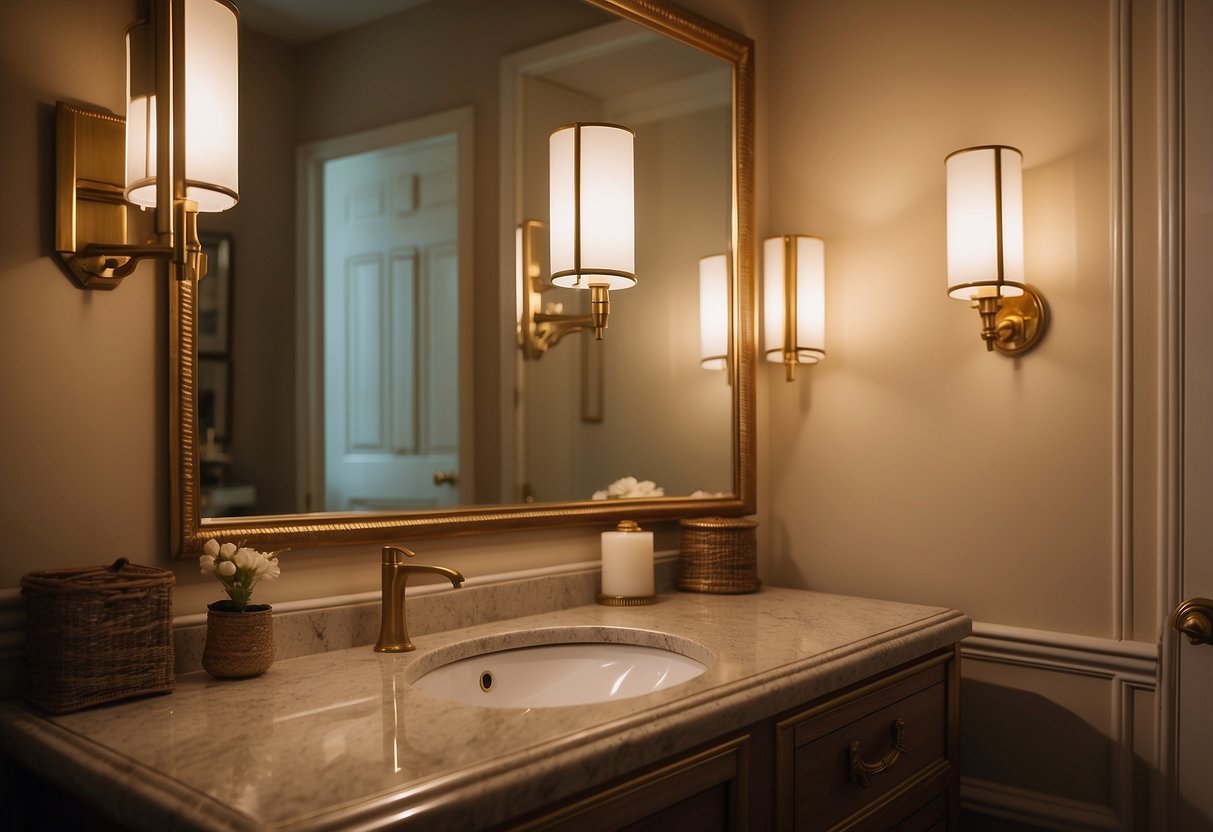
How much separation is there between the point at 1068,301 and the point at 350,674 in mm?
1401

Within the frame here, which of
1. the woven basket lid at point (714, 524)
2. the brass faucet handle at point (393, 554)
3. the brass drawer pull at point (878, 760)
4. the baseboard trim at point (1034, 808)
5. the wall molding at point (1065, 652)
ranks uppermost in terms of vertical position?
the brass faucet handle at point (393, 554)

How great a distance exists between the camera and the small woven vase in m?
1.15

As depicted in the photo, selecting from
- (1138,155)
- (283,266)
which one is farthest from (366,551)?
(1138,155)

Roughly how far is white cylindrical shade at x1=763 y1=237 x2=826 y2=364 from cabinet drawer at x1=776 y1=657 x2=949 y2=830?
28.5 inches

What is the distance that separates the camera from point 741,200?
6.78 feet

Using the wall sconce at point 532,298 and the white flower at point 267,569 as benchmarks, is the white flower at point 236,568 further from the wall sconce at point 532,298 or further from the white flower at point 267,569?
the wall sconce at point 532,298

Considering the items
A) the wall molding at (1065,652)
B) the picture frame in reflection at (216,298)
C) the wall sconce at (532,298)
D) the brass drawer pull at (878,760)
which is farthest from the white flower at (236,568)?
the wall molding at (1065,652)

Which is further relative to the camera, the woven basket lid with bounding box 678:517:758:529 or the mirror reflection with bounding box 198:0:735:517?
the woven basket lid with bounding box 678:517:758:529

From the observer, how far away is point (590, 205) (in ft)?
5.16

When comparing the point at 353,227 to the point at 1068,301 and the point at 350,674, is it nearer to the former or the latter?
the point at 350,674

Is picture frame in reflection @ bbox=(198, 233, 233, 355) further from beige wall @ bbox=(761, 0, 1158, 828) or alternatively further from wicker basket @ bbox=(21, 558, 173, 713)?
beige wall @ bbox=(761, 0, 1158, 828)

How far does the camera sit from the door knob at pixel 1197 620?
152 centimetres

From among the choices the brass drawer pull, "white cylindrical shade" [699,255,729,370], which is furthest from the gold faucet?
"white cylindrical shade" [699,255,729,370]

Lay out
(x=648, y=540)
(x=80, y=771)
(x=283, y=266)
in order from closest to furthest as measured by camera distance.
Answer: (x=80, y=771) < (x=283, y=266) < (x=648, y=540)
